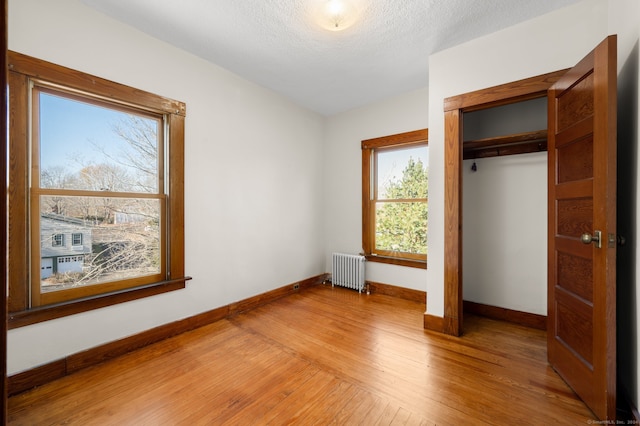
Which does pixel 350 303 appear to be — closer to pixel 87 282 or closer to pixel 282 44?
pixel 87 282

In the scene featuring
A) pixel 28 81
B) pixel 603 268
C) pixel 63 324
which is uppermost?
pixel 28 81

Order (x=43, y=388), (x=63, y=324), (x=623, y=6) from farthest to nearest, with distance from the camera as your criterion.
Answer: (x=63, y=324)
(x=43, y=388)
(x=623, y=6)

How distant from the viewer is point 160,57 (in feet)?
8.13

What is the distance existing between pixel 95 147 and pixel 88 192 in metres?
0.38

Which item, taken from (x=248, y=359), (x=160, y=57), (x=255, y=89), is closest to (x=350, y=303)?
(x=248, y=359)

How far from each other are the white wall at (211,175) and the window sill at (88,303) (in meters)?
0.05

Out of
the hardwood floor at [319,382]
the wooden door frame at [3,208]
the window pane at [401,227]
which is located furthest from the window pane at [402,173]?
the wooden door frame at [3,208]

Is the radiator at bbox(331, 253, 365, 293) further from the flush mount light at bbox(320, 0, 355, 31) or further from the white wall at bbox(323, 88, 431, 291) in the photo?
the flush mount light at bbox(320, 0, 355, 31)

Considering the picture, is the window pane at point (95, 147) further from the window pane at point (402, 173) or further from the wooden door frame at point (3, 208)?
the window pane at point (402, 173)

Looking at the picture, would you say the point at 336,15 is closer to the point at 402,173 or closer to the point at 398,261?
the point at 402,173

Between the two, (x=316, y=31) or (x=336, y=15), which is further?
(x=316, y=31)

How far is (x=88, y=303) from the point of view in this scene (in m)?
2.05

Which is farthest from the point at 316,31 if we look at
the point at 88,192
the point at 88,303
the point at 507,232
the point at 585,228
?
the point at 88,303

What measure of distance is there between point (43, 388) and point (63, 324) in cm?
41
